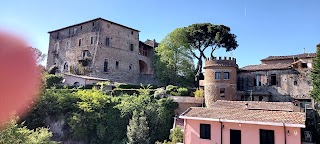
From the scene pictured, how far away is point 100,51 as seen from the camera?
3959 centimetres

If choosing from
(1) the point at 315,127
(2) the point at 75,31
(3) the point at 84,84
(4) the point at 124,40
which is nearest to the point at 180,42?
(4) the point at 124,40

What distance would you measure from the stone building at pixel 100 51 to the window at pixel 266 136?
94.7 ft

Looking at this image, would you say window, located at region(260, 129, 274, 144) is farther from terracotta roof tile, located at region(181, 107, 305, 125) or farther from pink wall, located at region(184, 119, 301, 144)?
terracotta roof tile, located at region(181, 107, 305, 125)

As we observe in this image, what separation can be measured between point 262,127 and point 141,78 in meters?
31.4

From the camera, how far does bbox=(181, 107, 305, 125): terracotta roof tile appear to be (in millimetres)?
14872

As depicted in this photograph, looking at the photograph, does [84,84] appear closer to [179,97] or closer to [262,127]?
[179,97]

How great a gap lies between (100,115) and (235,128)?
44.7 feet

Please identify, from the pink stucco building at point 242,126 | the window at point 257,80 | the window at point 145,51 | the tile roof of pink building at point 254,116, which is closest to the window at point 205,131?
the pink stucco building at point 242,126

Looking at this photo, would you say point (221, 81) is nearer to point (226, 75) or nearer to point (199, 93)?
point (226, 75)

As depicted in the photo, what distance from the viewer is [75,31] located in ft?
139

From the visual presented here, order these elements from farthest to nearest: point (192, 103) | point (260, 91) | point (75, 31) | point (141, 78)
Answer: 1. point (141, 78)
2. point (75, 31)
3. point (260, 91)
4. point (192, 103)

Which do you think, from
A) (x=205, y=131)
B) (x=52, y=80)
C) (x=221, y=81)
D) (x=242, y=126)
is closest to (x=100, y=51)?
(x=52, y=80)

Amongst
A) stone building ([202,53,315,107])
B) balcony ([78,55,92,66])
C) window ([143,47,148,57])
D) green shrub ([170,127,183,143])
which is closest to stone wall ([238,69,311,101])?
stone building ([202,53,315,107])

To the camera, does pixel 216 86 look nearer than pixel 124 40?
Yes
